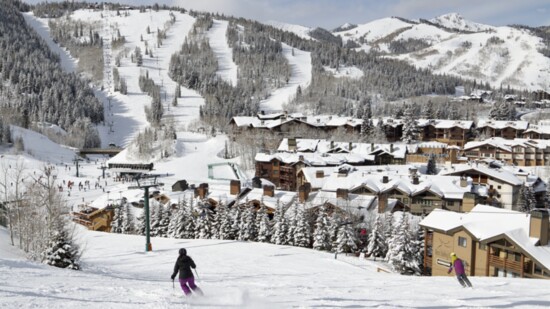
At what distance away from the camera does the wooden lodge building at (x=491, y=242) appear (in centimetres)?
2189

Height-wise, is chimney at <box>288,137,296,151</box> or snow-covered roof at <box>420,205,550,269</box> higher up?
chimney at <box>288,137,296,151</box>

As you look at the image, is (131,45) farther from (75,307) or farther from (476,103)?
(75,307)

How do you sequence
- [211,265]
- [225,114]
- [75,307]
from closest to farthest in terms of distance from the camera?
[75,307] < [211,265] < [225,114]

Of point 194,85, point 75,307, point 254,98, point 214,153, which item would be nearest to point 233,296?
point 75,307

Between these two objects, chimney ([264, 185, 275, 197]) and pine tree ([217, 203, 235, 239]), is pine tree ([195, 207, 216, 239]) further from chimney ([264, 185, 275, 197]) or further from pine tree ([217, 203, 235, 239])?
chimney ([264, 185, 275, 197])

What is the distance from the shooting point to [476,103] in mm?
140500

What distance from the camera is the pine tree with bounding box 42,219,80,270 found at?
52.3 feet

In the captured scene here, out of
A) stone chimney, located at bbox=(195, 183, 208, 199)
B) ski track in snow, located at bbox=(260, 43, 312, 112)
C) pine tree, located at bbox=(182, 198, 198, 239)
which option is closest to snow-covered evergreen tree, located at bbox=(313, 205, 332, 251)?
pine tree, located at bbox=(182, 198, 198, 239)

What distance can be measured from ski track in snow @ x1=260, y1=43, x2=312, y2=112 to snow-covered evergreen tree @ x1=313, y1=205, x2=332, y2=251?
112605mm

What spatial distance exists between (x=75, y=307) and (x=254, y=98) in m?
144

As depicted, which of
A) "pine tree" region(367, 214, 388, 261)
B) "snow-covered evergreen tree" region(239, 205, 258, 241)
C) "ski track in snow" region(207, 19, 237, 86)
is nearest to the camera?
"pine tree" region(367, 214, 388, 261)

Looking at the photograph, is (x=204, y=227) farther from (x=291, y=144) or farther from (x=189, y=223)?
(x=291, y=144)

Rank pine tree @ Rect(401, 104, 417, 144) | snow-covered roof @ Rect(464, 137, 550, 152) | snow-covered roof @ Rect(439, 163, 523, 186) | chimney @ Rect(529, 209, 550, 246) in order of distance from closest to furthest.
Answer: chimney @ Rect(529, 209, 550, 246), snow-covered roof @ Rect(439, 163, 523, 186), snow-covered roof @ Rect(464, 137, 550, 152), pine tree @ Rect(401, 104, 417, 144)

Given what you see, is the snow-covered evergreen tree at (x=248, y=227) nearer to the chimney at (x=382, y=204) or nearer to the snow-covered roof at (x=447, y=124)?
the chimney at (x=382, y=204)
